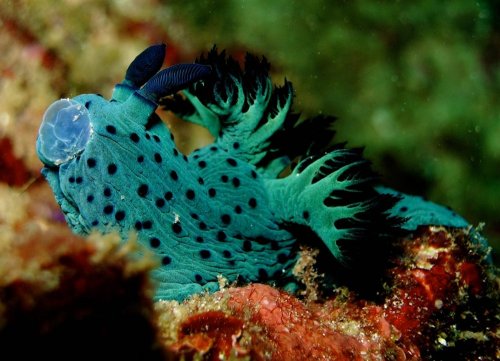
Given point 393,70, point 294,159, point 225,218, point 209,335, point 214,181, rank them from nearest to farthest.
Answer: point 209,335
point 225,218
point 214,181
point 294,159
point 393,70

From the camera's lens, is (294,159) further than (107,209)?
Yes

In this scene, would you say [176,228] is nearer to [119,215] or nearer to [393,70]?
[119,215]

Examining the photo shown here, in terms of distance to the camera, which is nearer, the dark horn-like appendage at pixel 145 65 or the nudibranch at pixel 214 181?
the nudibranch at pixel 214 181

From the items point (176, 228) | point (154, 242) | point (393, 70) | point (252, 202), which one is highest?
point (393, 70)

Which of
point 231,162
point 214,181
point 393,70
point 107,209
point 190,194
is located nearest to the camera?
point 107,209

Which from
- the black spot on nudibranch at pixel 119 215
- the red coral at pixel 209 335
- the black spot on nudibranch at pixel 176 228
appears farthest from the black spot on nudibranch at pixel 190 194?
the red coral at pixel 209 335

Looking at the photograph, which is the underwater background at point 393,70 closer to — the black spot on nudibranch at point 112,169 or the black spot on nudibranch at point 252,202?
the black spot on nudibranch at point 252,202

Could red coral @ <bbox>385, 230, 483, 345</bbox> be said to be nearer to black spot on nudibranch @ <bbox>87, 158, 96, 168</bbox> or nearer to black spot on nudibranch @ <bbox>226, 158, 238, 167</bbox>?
black spot on nudibranch @ <bbox>226, 158, 238, 167</bbox>

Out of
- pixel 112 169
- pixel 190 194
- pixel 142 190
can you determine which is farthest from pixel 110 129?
pixel 190 194

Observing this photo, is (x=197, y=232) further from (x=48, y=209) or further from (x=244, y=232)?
(x=48, y=209)
